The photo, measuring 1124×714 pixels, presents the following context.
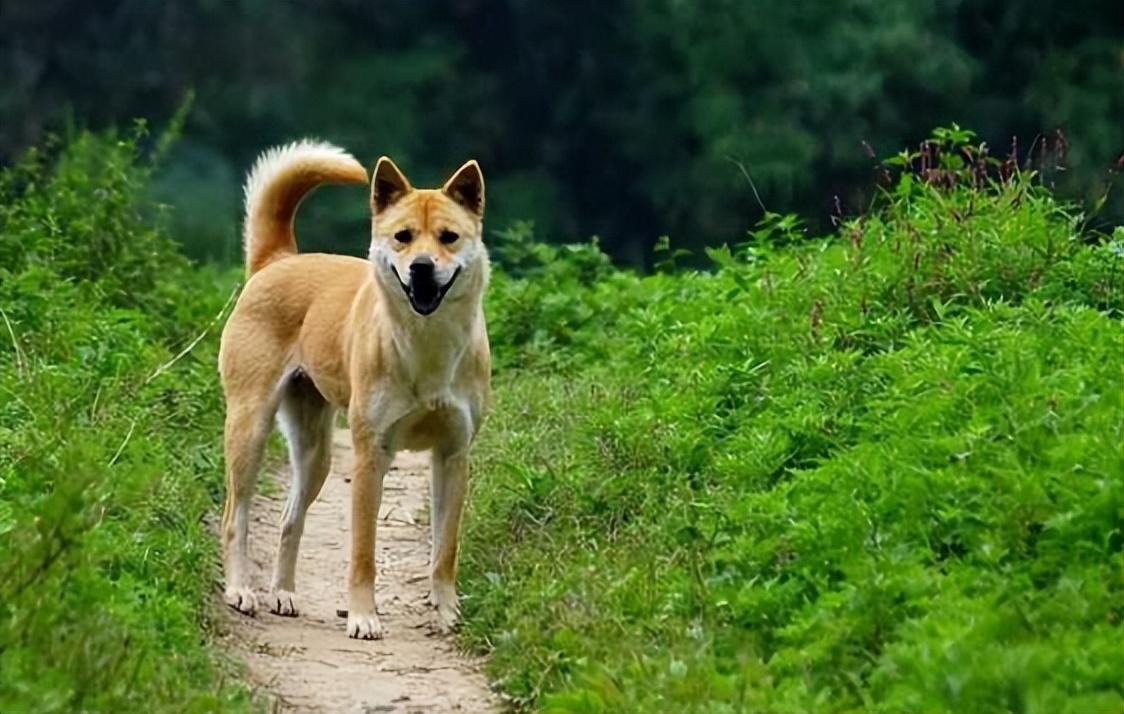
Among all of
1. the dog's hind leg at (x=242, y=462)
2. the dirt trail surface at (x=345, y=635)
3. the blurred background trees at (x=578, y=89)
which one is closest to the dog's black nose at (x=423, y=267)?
the dog's hind leg at (x=242, y=462)

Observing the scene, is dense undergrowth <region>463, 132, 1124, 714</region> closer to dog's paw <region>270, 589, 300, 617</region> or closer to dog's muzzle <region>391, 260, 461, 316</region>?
dog's paw <region>270, 589, 300, 617</region>

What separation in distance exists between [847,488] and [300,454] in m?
2.46

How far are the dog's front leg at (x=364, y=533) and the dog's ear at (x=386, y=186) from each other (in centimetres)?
83

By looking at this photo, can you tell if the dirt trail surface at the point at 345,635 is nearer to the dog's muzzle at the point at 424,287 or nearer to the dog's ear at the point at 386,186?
the dog's muzzle at the point at 424,287

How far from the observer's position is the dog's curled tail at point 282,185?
765cm

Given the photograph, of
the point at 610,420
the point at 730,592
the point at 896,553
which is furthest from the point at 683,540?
the point at 610,420

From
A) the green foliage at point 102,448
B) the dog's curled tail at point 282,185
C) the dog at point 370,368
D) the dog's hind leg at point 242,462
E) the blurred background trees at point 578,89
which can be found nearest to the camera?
the green foliage at point 102,448

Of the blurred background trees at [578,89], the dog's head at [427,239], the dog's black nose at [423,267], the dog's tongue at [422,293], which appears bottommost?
the dog's tongue at [422,293]

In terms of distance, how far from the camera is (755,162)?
19422 mm

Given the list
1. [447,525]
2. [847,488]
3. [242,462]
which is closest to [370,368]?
[447,525]

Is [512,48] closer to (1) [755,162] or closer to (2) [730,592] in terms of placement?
(1) [755,162]

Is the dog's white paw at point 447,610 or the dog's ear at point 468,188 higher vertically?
the dog's ear at point 468,188

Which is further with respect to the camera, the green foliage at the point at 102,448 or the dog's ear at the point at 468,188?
the dog's ear at the point at 468,188

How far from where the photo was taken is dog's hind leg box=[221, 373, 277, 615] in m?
7.11
